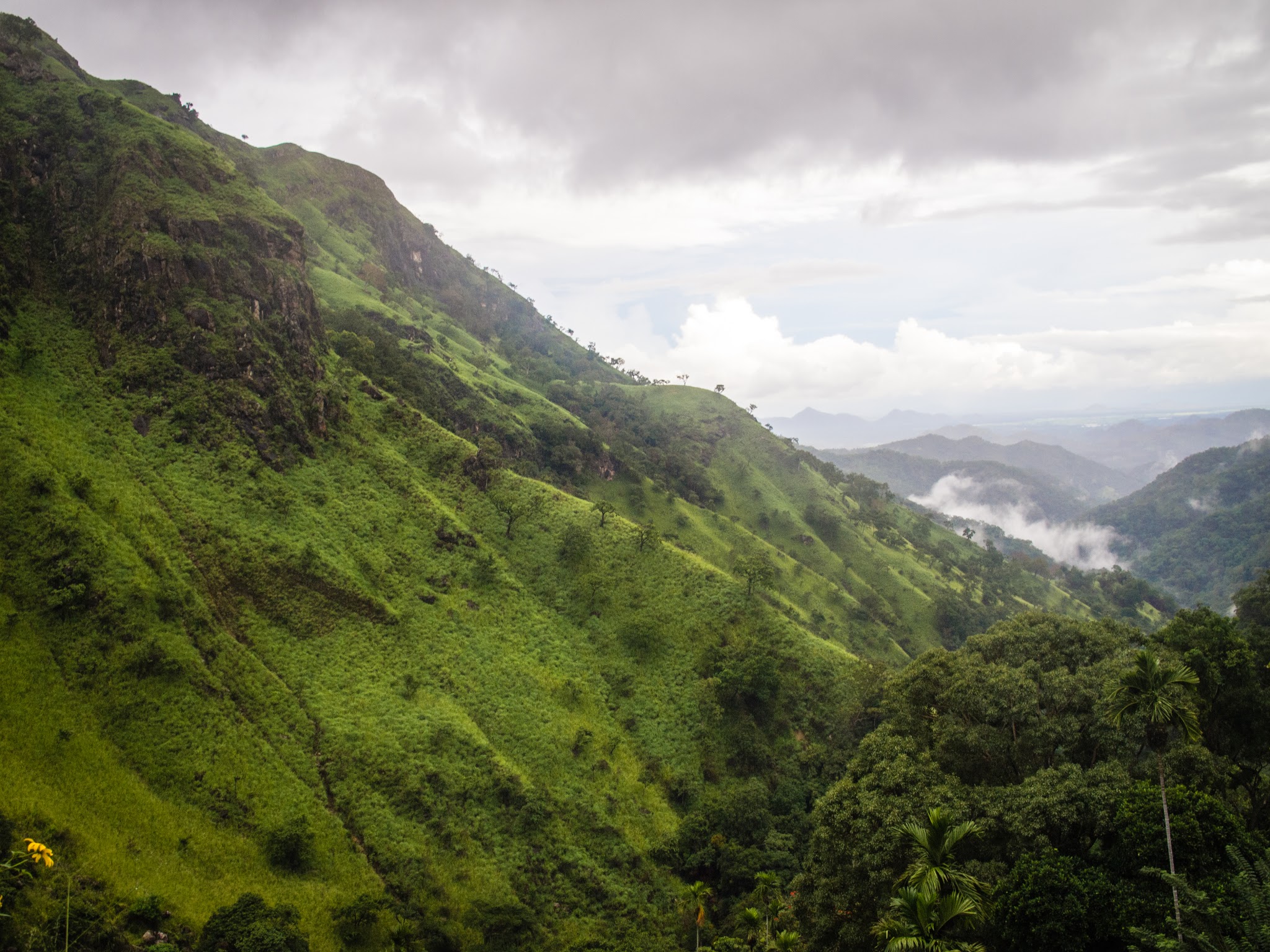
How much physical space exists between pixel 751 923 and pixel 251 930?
2654 cm

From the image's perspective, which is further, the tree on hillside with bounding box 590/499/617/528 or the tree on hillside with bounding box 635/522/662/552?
the tree on hillside with bounding box 590/499/617/528

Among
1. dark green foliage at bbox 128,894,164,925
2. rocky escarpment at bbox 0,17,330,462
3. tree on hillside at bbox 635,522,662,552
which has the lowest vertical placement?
dark green foliage at bbox 128,894,164,925

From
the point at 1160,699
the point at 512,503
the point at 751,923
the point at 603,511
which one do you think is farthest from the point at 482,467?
the point at 1160,699

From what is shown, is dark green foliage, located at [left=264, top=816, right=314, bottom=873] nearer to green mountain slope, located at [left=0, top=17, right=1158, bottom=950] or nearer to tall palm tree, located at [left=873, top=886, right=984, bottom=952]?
green mountain slope, located at [left=0, top=17, right=1158, bottom=950]

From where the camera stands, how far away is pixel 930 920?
685 inches

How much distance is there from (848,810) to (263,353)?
6948cm

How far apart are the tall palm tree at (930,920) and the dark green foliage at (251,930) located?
30444mm

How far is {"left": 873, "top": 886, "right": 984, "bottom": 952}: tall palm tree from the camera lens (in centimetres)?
1684

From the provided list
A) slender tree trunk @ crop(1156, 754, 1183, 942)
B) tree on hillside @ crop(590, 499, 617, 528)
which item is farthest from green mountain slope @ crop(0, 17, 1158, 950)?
slender tree trunk @ crop(1156, 754, 1183, 942)

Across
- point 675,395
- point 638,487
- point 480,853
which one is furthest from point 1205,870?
point 675,395

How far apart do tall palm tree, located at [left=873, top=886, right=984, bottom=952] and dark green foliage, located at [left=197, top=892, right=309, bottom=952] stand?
30444 mm

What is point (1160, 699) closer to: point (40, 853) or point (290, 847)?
point (40, 853)

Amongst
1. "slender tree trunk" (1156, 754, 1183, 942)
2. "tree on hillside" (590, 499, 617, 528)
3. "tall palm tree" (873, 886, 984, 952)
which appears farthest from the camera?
"tree on hillside" (590, 499, 617, 528)

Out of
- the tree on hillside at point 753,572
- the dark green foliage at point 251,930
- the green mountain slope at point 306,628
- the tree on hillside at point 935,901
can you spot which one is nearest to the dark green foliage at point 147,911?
the green mountain slope at point 306,628
